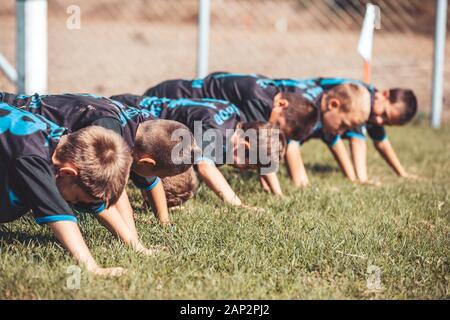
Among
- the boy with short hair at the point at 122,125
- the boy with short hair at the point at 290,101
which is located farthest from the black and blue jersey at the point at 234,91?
the boy with short hair at the point at 122,125

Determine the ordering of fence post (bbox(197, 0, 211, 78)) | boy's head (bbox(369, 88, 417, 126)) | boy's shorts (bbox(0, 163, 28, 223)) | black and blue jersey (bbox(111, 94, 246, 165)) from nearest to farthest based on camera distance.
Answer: boy's shorts (bbox(0, 163, 28, 223)) → black and blue jersey (bbox(111, 94, 246, 165)) → boy's head (bbox(369, 88, 417, 126)) → fence post (bbox(197, 0, 211, 78))

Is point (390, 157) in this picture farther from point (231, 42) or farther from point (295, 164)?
point (231, 42)

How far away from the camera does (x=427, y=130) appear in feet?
24.2

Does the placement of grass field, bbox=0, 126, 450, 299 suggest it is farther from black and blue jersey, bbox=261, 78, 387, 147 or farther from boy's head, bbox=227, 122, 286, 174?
black and blue jersey, bbox=261, 78, 387, 147

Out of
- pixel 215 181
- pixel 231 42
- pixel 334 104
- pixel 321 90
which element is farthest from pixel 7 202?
pixel 231 42

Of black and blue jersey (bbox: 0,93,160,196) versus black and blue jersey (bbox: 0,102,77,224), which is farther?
black and blue jersey (bbox: 0,93,160,196)

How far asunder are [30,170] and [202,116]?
1.48m

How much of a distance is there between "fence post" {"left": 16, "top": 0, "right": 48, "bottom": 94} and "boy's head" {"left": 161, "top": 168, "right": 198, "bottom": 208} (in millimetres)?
2348

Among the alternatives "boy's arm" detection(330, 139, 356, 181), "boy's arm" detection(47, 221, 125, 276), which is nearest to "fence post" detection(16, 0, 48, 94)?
"boy's arm" detection(330, 139, 356, 181)

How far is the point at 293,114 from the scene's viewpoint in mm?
4266

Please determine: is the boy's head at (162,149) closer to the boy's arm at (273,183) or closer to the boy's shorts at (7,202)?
the boy's shorts at (7,202)

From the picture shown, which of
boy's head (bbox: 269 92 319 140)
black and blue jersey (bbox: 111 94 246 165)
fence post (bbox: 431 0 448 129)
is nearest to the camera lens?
black and blue jersey (bbox: 111 94 246 165)

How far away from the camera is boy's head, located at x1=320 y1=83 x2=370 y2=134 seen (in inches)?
185

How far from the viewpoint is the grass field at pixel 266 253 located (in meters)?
2.56
